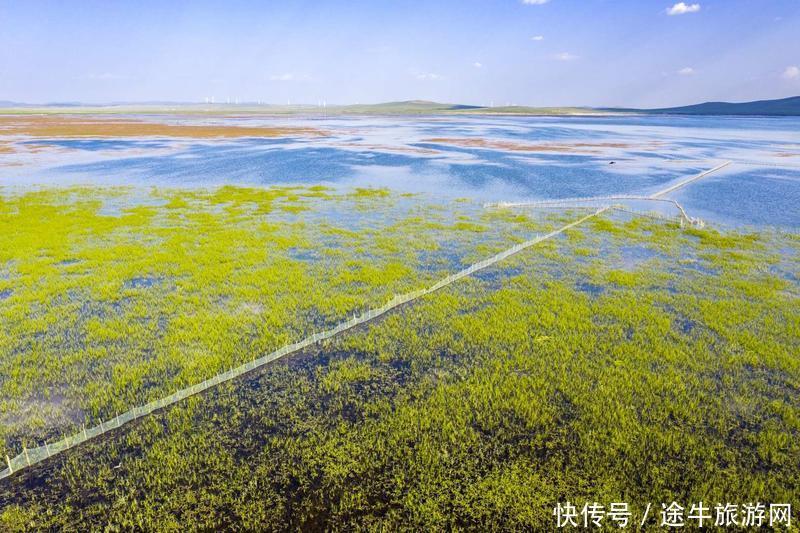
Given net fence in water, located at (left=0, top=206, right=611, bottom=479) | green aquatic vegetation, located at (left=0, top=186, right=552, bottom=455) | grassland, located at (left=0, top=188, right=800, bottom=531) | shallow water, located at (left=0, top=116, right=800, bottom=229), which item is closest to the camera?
grassland, located at (left=0, top=188, right=800, bottom=531)

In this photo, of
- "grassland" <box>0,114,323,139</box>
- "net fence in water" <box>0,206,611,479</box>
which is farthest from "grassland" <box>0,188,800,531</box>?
"grassland" <box>0,114,323,139</box>

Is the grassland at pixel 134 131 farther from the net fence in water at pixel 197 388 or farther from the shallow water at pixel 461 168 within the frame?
the net fence in water at pixel 197 388

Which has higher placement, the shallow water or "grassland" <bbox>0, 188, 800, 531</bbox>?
the shallow water

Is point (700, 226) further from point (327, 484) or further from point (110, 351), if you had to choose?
point (110, 351)

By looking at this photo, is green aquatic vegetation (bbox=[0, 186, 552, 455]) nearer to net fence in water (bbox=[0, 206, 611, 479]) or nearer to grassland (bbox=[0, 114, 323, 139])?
net fence in water (bbox=[0, 206, 611, 479])

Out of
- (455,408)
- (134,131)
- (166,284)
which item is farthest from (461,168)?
(134,131)

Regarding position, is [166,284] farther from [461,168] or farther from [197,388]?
[461,168]

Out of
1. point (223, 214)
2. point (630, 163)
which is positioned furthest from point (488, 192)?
point (630, 163)

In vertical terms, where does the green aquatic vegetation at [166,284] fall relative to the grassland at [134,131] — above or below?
below

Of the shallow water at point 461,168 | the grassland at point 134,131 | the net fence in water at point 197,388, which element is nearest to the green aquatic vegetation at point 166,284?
the net fence in water at point 197,388

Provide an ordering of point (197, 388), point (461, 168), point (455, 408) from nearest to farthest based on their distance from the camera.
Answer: point (455, 408) → point (197, 388) → point (461, 168)
